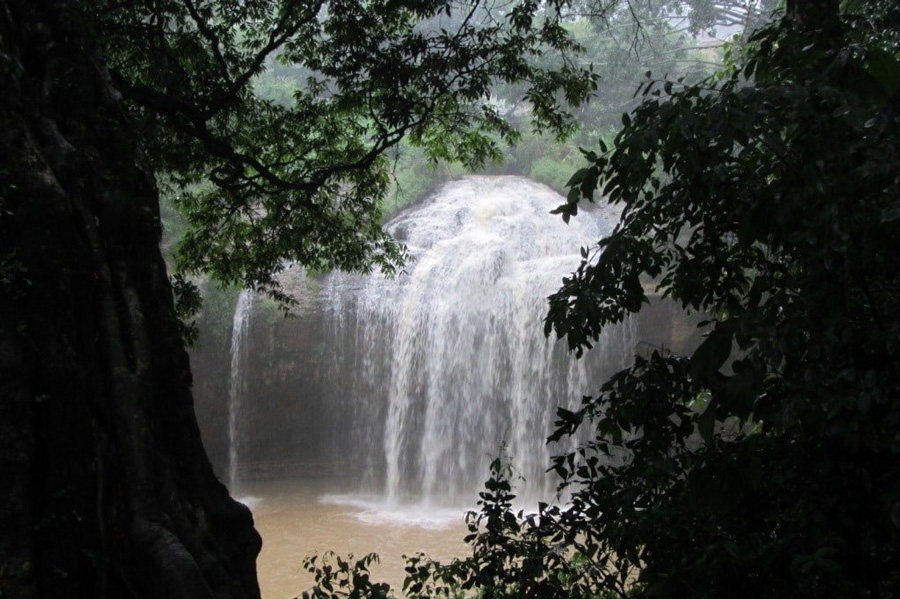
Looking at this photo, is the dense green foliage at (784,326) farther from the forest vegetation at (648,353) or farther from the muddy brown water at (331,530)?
the muddy brown water at (331,530)

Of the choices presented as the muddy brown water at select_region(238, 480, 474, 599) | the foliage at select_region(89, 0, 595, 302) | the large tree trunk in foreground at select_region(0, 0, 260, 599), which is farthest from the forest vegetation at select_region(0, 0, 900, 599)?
the muddy brown water at select_region(238, 480, 474, 599)

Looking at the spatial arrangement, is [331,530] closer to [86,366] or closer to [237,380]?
[237,380]

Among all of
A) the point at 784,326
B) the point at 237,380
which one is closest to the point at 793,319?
the point at 784,326

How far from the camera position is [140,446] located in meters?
3.25

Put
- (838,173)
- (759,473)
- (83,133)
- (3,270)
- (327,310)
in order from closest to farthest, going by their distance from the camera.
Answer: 1. (838,173)
2. (759,473)
3. (3,270)
4. (83,133)
5. (327,310)

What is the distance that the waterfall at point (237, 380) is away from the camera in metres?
17.6

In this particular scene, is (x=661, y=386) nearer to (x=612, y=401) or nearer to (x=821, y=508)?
(x=612, y=401)

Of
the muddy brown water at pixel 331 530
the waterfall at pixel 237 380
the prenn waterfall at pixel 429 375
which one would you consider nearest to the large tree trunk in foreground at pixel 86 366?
the muddy brown water at pixel 331 530

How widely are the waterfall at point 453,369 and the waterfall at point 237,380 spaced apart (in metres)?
1.75

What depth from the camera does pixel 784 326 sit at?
2.21m

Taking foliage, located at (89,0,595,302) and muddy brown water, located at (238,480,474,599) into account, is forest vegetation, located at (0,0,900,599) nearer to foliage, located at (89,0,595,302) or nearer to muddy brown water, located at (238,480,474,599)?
foliage, located at (89,0,595,302)

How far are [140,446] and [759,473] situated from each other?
221 cm

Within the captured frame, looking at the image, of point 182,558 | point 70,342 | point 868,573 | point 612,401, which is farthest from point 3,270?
point 868,573

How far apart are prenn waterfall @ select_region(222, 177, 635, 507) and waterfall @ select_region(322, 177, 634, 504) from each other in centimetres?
2
